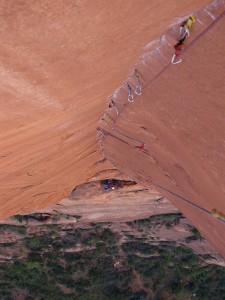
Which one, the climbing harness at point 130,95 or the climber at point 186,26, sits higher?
the climber at point 186,26

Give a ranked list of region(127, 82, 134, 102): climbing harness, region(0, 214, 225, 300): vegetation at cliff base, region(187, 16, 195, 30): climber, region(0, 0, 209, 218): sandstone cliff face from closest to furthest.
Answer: region(0, 0, 209, 218): sandstone cliff face, region(187, 16, 195, 30): climber, region(127, 82, 134, 102): climbing harness, region(0, 214, 225, 300): vegetation at cliff base

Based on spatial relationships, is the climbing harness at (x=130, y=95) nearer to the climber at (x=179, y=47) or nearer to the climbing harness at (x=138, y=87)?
the climbing harness at (x=138, y=87)

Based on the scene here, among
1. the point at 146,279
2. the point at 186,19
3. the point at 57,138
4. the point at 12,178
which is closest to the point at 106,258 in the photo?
the point at 146,279

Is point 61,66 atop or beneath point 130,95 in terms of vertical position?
atop

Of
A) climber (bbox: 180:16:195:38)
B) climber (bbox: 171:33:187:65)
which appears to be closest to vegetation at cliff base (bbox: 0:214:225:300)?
climber (bbox: 171:33:187:65)

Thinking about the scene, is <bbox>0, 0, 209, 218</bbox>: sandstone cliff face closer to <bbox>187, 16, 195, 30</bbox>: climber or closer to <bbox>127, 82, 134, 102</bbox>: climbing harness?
<bbox>187, 16, 195, 30</bbox>: climber

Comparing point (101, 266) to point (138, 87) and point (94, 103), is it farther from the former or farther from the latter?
point (138, 87)

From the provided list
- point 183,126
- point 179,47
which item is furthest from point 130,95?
point 179,47

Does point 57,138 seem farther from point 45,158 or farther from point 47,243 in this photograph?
point 47,243

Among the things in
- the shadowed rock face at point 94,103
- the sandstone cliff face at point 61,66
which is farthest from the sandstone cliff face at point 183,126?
the sandstone cliff face at point 61,66
